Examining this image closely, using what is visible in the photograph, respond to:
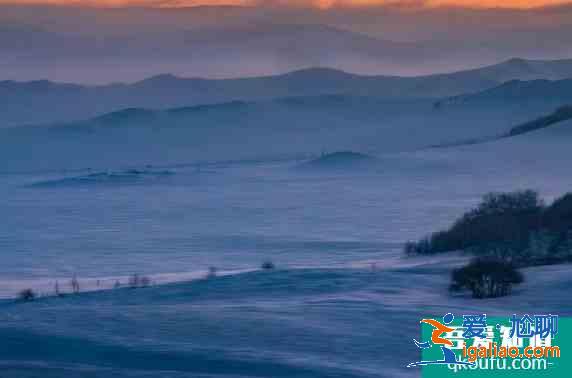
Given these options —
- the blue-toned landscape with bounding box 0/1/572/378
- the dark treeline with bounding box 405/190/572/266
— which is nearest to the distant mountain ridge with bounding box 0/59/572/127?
the blue-toned landscape with bounding box 0/1/572/378

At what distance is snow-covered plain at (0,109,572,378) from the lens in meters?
8.56

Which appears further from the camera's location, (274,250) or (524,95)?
(524,95)

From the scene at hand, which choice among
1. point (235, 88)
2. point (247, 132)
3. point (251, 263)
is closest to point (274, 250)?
point (251, 263)

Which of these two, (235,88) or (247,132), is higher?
(235,88)

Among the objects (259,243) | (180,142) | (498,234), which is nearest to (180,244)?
(259,243)

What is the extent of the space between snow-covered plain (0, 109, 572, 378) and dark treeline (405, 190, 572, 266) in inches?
29.0

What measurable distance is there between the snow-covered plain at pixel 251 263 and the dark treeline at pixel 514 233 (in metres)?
0.74

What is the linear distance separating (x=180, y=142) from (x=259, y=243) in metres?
42.9

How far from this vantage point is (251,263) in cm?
1842

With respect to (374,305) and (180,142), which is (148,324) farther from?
(180,142)

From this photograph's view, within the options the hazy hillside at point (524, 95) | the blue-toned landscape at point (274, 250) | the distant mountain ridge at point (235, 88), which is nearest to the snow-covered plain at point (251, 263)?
the blue-toned landscape at point (274, 250)

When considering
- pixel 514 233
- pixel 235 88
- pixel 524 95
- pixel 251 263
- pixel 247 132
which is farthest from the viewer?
pixel 235 88

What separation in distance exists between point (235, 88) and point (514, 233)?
310ft

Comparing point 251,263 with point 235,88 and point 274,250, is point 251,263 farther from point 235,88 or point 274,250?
point 235,88
